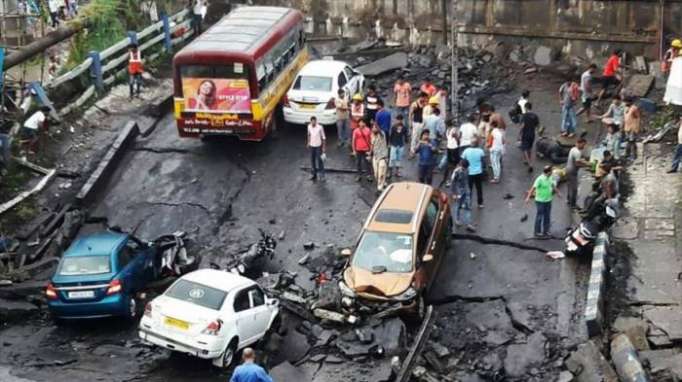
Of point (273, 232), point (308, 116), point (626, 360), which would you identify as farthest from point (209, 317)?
point (308, 116)

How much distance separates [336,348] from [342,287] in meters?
1.16

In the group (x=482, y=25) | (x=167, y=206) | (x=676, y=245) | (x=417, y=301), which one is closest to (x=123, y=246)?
(x=167, y=206)

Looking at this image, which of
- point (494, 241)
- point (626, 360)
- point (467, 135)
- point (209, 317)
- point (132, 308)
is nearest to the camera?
point (626, 360)

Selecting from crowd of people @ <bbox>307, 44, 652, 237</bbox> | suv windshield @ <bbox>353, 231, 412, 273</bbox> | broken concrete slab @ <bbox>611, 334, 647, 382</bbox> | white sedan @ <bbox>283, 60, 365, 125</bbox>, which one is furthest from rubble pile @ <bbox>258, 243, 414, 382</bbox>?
white sedan @ <bbox>283, 60, 365, 125</bbox>

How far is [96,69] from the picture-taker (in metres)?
28.3

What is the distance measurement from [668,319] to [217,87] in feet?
40.4

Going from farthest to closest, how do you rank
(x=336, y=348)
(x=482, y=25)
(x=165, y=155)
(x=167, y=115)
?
(x=482, y=25), (x=167, y=115), (x=165, y=155), (x=336, y=348)

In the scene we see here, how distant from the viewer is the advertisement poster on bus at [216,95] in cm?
2478

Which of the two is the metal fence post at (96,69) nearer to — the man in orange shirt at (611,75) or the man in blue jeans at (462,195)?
the man in blue jeans at (462,195)

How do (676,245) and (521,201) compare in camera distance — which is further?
(521,201)

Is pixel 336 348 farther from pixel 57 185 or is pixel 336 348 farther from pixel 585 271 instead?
pixel 57 185

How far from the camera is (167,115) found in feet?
94.8

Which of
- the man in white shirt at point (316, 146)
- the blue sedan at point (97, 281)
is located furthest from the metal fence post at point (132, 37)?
the blue sedan at point (97, 281)

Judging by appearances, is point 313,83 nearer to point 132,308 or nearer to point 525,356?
point 132,308
